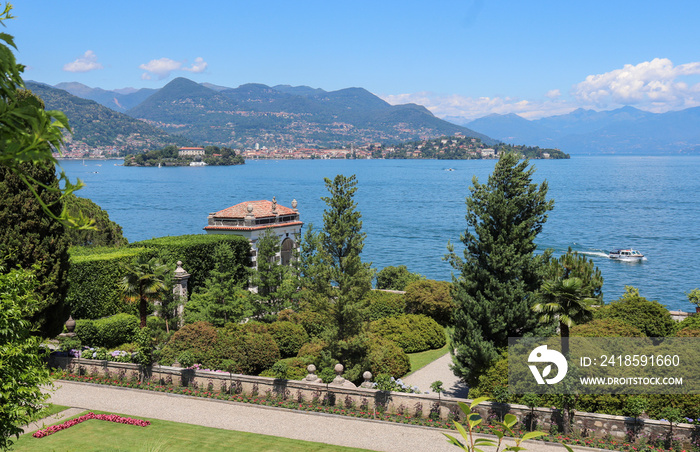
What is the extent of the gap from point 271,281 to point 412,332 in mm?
8943

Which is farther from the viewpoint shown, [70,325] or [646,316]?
[70,325]

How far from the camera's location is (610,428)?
20.5 metres

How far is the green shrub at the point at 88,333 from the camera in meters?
29.0

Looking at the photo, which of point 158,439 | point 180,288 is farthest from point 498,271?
point 180,288

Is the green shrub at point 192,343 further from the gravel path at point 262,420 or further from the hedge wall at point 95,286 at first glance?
the hedge wall at point 95,286

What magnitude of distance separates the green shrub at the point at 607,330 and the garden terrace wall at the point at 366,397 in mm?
5185

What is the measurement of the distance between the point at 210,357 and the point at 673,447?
1886cm

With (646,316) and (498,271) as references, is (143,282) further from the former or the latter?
(646,316)

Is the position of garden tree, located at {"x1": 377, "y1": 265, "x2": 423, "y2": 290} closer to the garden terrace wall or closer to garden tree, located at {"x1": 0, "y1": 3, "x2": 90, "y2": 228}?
the garden terrace wall

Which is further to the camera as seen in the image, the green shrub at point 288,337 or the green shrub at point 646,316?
the green shrub at point 288,337

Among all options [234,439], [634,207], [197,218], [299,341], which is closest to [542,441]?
[234,439]

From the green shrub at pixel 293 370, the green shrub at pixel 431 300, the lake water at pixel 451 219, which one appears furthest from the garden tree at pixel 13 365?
the lake water at pixel 451 219

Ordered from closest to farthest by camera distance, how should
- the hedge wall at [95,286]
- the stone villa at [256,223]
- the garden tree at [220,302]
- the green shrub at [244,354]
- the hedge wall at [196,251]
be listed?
1. the green shrub at [244,354]
2. the hedge wall at [95,286]
3. the garden tree at [220,302]
4. the hedge wall at [196,251]
5. the stone villa at [256,223]

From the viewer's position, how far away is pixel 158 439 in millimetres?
18047
